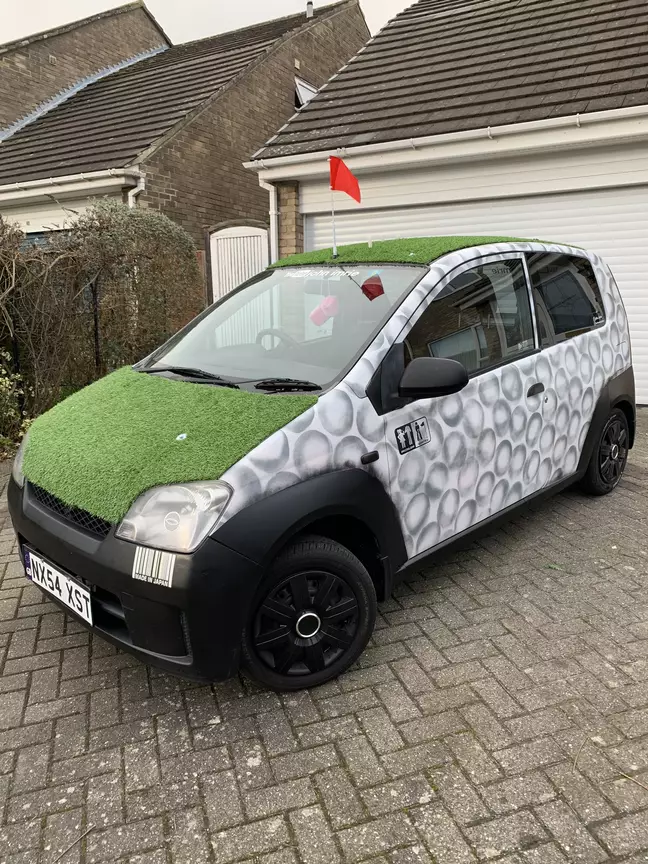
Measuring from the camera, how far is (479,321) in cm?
313

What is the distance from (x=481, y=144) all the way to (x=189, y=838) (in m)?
8.00

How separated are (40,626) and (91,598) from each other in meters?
0.95

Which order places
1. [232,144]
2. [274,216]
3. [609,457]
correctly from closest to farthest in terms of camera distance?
1. [609,457]
2. [274,216]
3. [232,144]

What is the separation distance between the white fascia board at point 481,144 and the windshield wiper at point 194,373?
20.5 ft

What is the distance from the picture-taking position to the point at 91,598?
226cm

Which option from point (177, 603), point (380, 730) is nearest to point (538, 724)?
point (380, 730)

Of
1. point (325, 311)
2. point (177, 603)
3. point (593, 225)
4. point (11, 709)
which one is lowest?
point (11, 709)

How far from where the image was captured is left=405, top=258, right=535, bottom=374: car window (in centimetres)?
286

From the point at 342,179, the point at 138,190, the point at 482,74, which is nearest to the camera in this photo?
the point at 342,179

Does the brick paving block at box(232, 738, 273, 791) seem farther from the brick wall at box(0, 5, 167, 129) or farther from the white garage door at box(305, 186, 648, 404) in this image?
the brick wall at box(0, 5, 167, 129)

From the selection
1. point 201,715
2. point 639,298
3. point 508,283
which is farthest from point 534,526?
point 639,298

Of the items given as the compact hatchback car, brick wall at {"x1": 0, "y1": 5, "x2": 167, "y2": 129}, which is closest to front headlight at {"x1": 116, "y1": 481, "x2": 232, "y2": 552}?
the compact hatchback car

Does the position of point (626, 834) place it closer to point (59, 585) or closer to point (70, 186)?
point (59, 585)

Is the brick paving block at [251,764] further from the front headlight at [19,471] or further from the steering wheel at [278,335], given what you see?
the steering wheel at [278,335]
